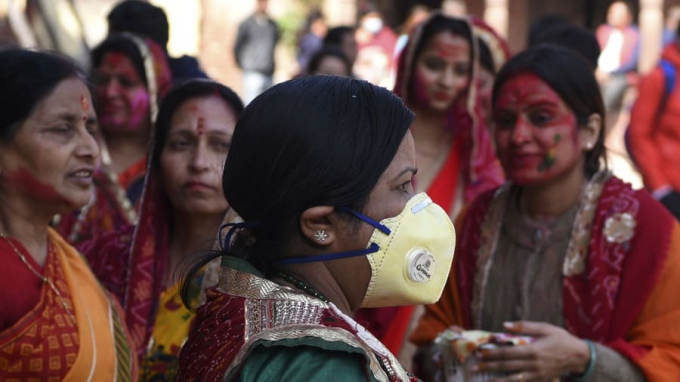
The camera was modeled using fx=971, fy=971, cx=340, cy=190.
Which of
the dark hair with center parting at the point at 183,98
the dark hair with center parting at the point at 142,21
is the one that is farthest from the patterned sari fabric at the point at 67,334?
the dark hair with center parting at the point at 142,21

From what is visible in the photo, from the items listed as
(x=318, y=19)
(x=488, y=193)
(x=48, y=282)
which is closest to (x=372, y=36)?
(x=318, y=19)

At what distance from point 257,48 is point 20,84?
9326 mm

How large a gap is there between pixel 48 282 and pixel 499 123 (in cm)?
160

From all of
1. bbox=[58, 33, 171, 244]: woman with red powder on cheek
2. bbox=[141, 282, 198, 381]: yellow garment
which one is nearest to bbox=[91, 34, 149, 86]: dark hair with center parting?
bbox=[58, 33, 171, 244]: woman with red powder on cheek

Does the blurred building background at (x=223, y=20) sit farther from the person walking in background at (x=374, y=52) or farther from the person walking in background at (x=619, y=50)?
the person walking in background at (x=619, y=50)

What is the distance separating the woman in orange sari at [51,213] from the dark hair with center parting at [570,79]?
4.79 ft

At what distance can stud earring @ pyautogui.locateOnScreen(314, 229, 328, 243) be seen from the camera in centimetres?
192

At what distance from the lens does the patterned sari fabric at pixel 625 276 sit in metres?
Result: 2.98

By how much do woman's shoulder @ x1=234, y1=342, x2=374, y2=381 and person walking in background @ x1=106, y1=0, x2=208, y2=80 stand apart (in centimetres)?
353

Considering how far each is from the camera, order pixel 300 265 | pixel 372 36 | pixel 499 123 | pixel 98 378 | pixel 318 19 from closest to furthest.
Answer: pixel 300 265
pixel 98 378
pixel 499 123
pixel 372 36
pixel 318 19

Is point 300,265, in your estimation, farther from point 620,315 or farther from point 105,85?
point 105,85

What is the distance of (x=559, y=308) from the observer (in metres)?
3.16

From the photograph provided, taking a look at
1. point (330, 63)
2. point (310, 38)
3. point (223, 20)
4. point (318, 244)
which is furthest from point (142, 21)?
point (223, 20)

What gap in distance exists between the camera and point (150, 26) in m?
5.28
